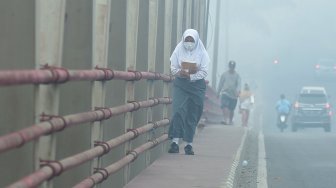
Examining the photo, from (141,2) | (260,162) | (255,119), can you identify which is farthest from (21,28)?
(255,119)

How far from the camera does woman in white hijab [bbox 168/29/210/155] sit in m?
12.1

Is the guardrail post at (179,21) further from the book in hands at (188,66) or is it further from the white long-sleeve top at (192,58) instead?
the book in hands at (188,66)

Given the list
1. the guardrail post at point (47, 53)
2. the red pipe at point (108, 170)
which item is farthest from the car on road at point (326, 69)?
the guardrail post at point (47, 53)

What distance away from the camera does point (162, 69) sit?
13344 millimetres

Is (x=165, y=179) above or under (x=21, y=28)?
under

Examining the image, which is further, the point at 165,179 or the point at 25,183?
the point at 165,179

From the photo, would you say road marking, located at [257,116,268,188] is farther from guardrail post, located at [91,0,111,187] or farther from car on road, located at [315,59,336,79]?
car on road, located at [315,59,336,79]

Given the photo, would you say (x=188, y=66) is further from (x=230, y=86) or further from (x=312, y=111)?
(x=312, y=111)

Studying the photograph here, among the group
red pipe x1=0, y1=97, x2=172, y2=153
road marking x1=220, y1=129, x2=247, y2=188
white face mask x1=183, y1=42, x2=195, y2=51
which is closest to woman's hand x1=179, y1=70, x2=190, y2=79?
white face mask x1=183, y1=42, x2=195, y2=51

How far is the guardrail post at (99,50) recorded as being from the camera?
24.7 feet

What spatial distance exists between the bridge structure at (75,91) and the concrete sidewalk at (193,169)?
0.60 ft

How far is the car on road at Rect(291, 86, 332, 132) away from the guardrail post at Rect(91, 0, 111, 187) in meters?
30.2

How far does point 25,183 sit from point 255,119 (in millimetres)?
46824

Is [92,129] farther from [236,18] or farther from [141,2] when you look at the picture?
[236,18]
